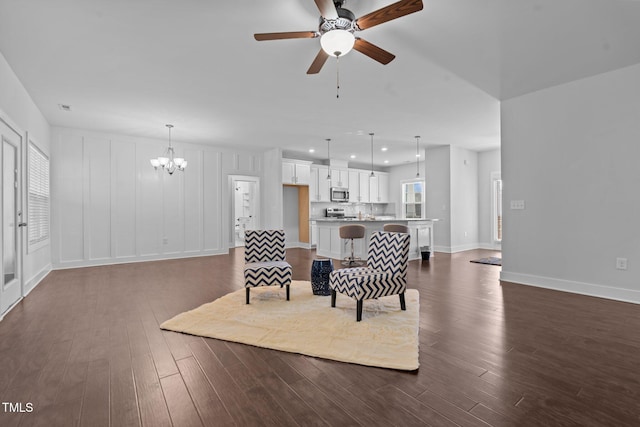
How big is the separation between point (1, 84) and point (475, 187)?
9401 millimetres

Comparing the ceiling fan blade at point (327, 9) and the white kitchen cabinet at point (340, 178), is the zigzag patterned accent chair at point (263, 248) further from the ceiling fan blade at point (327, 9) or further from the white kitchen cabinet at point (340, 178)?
the white kitchen cabinet at point (340, 178)

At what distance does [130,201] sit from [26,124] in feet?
8.62

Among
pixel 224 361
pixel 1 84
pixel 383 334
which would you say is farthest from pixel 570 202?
pixel 1 84

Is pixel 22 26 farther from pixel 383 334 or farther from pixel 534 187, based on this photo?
pixel 534 187

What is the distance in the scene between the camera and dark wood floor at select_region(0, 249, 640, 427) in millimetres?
1673

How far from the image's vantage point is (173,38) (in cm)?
299

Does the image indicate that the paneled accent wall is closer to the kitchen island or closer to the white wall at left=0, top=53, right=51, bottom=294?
the white wall at left=0, top=53, right=51, bottom=294

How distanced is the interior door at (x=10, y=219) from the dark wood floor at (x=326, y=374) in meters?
0.34

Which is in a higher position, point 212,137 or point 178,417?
point 212,137

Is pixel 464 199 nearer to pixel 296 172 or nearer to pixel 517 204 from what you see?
pixel 517 204

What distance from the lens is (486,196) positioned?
8672 mm

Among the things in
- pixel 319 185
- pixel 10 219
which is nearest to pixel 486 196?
pixel 319 185

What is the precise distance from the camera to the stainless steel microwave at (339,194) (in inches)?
385

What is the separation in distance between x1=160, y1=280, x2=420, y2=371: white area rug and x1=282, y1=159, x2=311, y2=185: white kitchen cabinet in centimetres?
511
